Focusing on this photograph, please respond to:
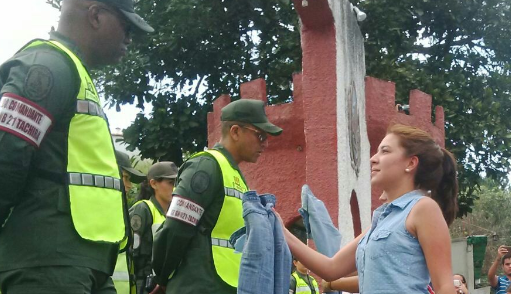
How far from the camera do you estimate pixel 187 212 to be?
4.12 m


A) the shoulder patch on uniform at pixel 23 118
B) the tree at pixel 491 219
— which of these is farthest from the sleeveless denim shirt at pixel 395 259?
the tree at pixel 491 219

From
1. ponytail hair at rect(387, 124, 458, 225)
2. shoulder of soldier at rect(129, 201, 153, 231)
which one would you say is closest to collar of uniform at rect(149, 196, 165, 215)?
shoulder of soldier at rect(129, 201, 153, 231)

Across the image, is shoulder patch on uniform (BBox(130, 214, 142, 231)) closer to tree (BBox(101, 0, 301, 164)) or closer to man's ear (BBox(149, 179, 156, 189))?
man's ear (BBox(149, 179, 156, 189))

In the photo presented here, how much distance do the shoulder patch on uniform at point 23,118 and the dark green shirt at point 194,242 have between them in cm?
144

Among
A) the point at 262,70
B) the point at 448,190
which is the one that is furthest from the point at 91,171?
the point at 262,70

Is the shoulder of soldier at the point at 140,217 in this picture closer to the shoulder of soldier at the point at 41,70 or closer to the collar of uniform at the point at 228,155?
the collar of uniform at the point at 228,155

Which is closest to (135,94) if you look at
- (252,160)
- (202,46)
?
(202,46)

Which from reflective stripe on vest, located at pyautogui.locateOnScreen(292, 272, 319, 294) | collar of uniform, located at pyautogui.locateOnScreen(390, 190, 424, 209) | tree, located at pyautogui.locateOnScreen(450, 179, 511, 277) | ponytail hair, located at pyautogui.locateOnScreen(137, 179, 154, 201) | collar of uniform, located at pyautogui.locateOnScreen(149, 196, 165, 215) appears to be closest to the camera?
collar of uniform, located at pyautogui.locateOnScreen(390, 190, 424, 209)

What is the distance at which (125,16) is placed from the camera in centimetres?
318

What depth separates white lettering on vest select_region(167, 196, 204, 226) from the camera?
4.12m

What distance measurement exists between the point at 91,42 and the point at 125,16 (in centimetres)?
16

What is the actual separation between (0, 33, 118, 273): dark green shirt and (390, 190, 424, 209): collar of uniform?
1168mm

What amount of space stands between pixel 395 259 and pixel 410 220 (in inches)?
6.3

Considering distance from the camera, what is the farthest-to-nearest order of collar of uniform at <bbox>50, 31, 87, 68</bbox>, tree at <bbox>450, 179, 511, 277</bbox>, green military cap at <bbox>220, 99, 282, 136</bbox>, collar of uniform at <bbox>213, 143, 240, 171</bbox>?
tree at <bbox>450, 179, 511, 277</bbox> < green military cap at <bbox>220, 99, 282, 136</bbox> < collar of uniform at <bbox>213, 143, 240, 171</bbox> < collar of uniform at <bbox>50, 31, 87, 68</bbox>
